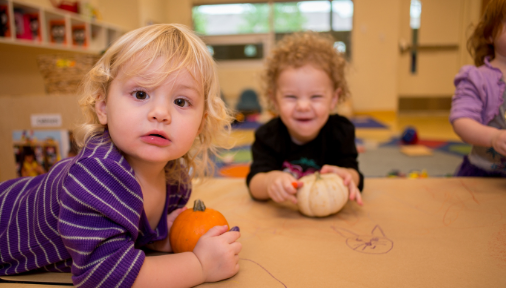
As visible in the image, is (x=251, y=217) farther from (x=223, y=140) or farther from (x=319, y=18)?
(x=319, y=18)

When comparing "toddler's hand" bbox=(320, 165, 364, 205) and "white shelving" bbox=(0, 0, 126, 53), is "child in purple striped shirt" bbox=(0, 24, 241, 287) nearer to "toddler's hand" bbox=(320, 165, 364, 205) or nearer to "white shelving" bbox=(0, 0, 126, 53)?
"toddler's hand" bbox=(320, 165, 364, 205)

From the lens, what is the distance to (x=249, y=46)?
16.6ft

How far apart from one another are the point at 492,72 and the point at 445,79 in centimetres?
458

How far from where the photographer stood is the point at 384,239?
2.37ft

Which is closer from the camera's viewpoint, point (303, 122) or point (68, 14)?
point (303, 122)

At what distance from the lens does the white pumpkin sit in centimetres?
84

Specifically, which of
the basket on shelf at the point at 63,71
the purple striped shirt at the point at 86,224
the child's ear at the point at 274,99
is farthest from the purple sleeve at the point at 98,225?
the basket on shelf at the point at 63,71

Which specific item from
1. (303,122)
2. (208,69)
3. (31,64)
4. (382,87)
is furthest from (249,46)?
(208,69)

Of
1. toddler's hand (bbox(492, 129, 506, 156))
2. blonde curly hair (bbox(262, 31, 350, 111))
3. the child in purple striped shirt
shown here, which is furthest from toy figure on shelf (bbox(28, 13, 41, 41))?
toddler's hand (bbox(492, 129, 506, 156))

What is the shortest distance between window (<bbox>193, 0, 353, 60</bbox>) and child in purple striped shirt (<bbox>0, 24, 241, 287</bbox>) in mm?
4591

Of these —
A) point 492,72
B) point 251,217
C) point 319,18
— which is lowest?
point 251,217

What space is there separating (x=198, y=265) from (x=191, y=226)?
0.11 meters

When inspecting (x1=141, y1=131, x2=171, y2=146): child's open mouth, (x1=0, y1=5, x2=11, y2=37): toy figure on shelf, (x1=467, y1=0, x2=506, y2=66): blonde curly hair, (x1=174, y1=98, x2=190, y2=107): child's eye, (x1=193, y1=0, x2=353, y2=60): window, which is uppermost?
(x1=193, y1=0, x2=353, y2=60): window

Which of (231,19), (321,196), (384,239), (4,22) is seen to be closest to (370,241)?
(384,239)
